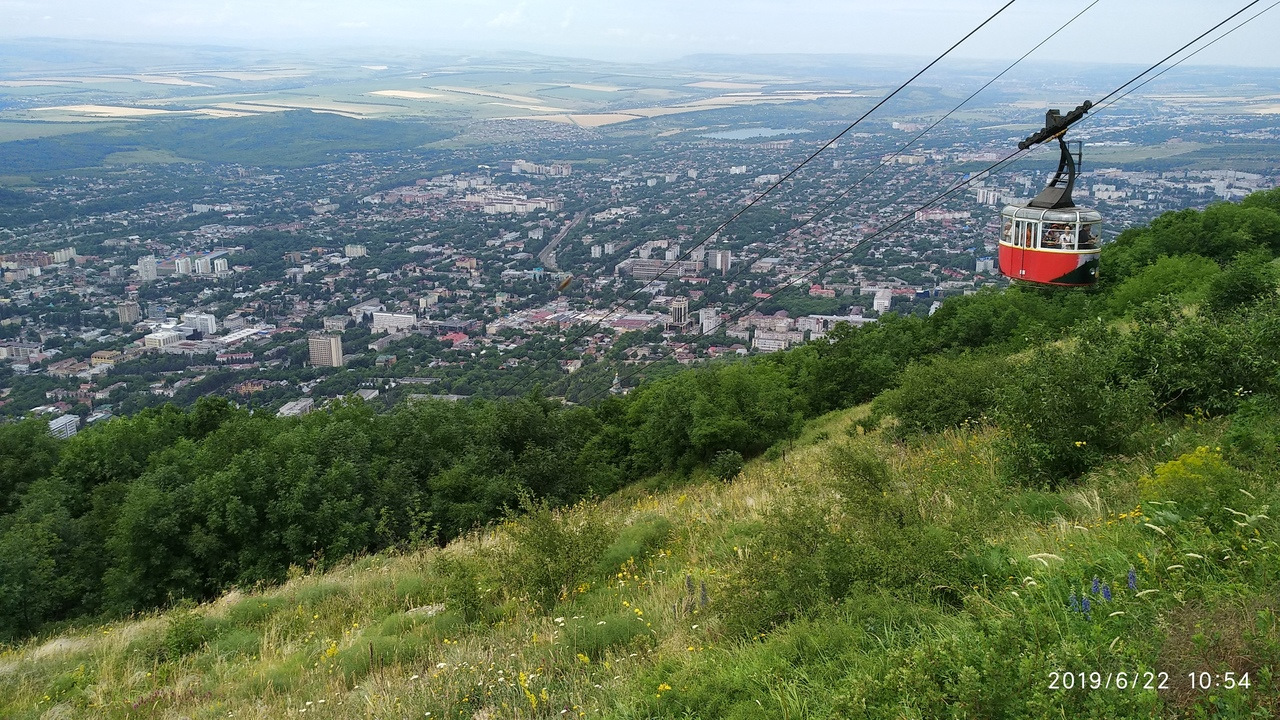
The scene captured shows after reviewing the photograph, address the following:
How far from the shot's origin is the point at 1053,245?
8133mm

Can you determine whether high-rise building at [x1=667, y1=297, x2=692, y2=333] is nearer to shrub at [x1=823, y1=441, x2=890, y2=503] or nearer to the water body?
shrub at [x1=823, y1=441, x2=890, y2=503]

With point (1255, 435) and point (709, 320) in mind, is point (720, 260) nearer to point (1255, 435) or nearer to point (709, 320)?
point (709, 320)

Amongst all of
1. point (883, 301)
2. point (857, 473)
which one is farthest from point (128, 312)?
point (857, 473)

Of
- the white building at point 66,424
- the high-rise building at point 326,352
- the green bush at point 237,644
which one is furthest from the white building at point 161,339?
the green bush at point 237,644

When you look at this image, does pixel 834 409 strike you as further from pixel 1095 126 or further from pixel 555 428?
pixel 1095 126

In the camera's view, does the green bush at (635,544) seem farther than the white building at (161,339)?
No

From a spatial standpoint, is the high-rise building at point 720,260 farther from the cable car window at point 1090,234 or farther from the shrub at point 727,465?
the cable car window at point 1090,234

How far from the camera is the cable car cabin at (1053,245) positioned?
26.3ft

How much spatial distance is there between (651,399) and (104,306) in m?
32.6

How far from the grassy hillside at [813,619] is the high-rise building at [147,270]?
1704 inches

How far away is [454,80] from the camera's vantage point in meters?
145

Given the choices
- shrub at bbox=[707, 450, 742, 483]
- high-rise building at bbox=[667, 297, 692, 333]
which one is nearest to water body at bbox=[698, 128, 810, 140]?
high-rise building at bbox=[667, 297, 692, 333]

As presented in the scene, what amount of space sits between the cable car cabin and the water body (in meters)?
74.8

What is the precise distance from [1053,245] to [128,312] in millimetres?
39780
